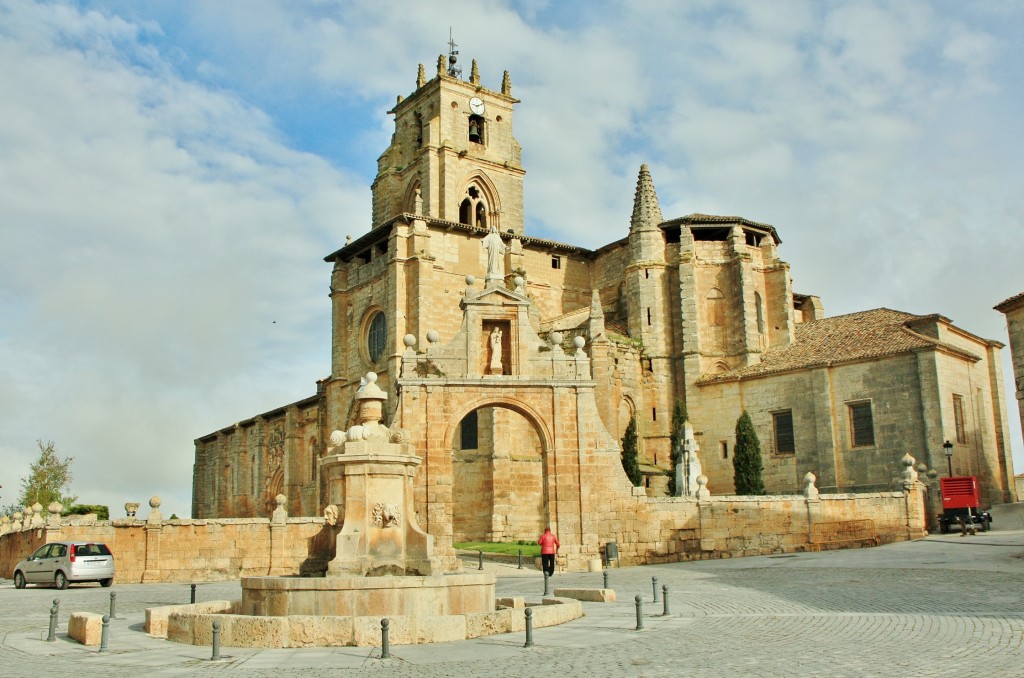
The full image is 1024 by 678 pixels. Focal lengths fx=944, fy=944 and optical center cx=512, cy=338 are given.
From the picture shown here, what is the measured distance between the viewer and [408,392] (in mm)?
26984

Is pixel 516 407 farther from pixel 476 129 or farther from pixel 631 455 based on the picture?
pixel 476 129

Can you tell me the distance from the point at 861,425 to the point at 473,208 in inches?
974

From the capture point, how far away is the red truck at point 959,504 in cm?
3034

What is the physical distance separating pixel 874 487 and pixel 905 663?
28.9 m

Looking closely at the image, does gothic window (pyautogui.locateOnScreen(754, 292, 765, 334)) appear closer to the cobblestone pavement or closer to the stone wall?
the cobblestone pavement

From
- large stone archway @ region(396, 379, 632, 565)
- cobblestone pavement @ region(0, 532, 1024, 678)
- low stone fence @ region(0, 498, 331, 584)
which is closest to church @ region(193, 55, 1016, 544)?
large stone archway @ region(396, 379, 632, 565)

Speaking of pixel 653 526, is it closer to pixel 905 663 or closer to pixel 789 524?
pixel 789 524

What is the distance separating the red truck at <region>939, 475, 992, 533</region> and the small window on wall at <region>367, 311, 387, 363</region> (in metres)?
24.6

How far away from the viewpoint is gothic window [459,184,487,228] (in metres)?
53.0

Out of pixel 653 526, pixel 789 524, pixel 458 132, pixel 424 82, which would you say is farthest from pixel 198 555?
pixel 424 82

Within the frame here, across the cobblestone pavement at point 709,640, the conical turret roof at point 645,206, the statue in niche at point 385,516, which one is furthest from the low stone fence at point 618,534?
the conical turret roof at point 645,206

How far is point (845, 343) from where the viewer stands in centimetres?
3994

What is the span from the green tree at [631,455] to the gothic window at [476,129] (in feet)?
70.9

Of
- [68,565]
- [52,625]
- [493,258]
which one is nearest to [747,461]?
[493,258]
